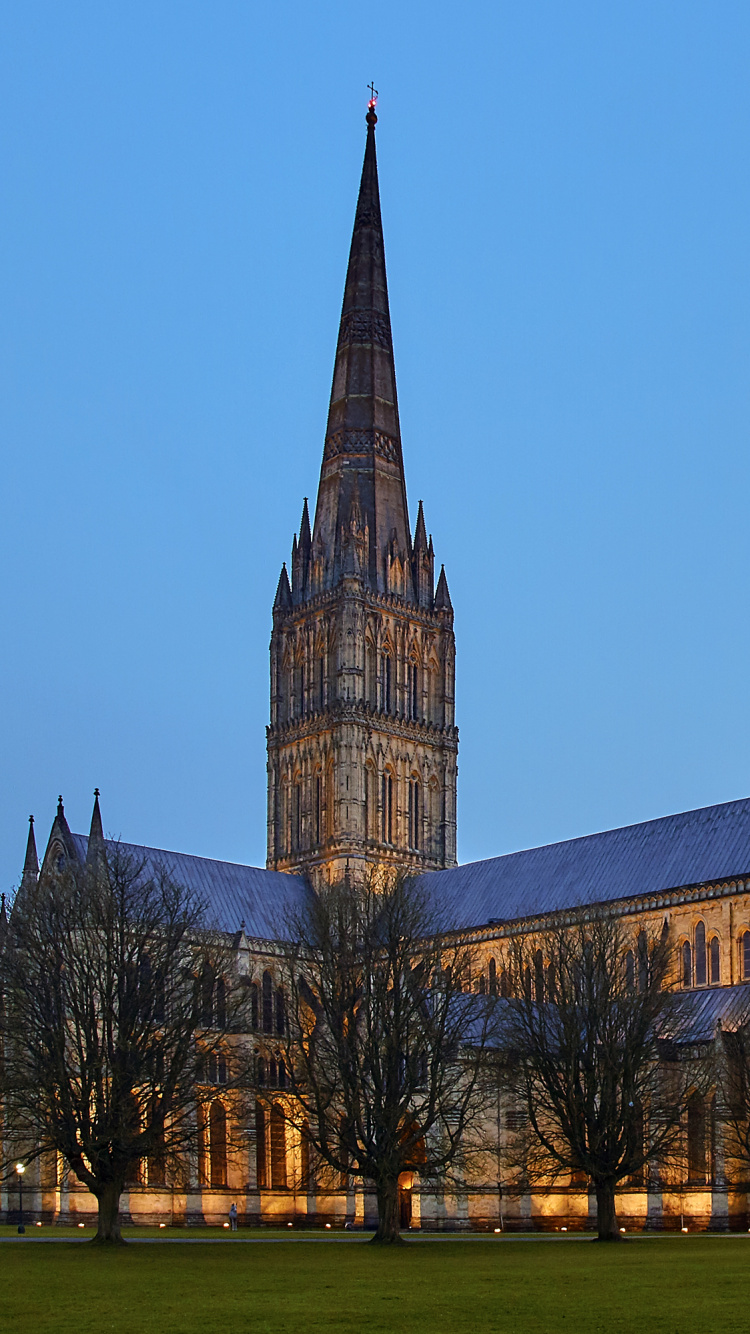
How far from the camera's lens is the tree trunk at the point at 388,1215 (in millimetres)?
52531

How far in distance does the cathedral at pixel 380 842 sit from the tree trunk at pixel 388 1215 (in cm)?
1536

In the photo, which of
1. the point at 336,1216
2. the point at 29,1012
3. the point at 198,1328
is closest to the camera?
the point at 198,1328

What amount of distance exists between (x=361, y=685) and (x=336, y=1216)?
35254mm

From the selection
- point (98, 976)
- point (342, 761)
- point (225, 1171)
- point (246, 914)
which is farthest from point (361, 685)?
point (98, 976)

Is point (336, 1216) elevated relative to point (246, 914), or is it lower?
lower

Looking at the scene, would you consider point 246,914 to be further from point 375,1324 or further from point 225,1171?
point 375,1324

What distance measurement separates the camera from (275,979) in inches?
3585

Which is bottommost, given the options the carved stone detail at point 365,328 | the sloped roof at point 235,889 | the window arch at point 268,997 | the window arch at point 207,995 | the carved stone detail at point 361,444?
the window arch at point 268,997

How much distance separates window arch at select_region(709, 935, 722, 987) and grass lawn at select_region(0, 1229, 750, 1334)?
2672 centimetres

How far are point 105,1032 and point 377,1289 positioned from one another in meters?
25.6

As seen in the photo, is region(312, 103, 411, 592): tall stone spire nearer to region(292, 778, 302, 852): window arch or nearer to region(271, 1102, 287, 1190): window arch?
region(292, 778, 302, 852): window arch

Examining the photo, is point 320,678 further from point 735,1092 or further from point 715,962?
point 735,1092

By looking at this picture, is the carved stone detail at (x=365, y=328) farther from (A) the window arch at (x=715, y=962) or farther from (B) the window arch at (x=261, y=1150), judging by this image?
(B) the window arch at (x=261, y=1150)

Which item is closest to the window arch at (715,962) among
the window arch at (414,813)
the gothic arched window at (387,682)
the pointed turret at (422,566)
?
the window arch at (414,813)
